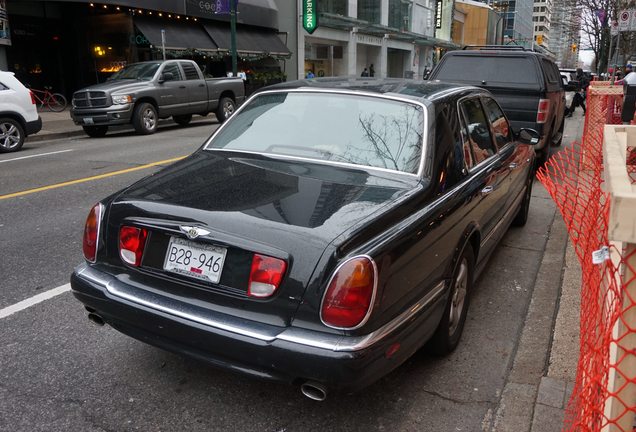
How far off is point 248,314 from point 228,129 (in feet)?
6.17

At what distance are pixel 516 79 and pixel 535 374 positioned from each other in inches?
285

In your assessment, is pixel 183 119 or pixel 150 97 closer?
pixel 150 97

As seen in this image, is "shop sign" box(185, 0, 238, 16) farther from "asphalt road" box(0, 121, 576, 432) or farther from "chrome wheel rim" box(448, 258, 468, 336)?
"chrome wheel rim" box(448, 258, 468, 336)

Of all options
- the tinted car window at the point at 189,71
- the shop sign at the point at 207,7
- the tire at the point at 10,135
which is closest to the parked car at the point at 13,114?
the tire at the point at 10,135

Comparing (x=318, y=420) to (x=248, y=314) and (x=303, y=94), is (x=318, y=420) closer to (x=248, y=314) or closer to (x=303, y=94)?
(x=248, y=314)

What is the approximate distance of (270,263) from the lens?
2559 mm

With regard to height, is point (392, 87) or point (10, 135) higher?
point (392, 87)

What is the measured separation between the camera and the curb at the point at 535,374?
9.56ft

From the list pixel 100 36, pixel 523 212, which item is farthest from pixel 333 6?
pixel 523 212

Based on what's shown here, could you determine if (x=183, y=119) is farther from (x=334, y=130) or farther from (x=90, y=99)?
(x=334, y=130)

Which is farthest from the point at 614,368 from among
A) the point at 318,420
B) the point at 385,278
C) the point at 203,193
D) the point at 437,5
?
the point at 437,5

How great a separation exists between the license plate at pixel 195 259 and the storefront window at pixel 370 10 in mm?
36335

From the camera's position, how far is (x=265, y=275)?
2570 millimetres

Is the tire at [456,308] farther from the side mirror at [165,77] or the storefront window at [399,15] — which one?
the storefront window at [399,15]
